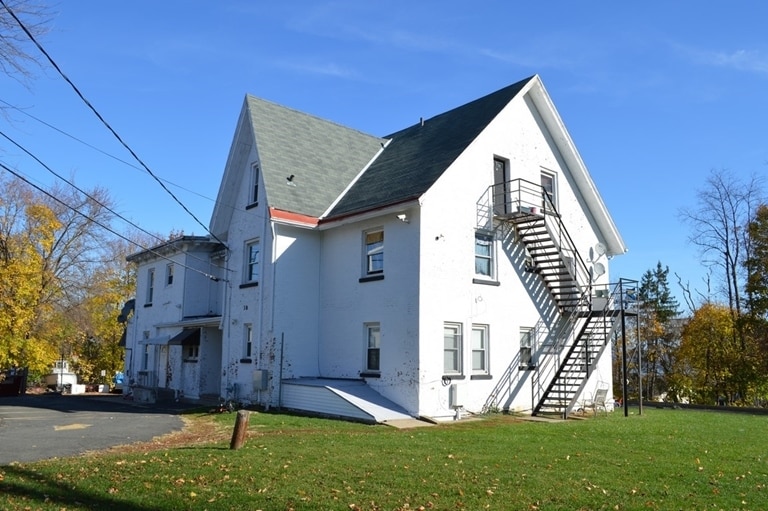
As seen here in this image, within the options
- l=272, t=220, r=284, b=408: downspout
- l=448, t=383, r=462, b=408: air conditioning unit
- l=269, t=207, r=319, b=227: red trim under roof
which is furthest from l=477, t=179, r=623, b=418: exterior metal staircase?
l=272, t=220, r=284, b=408: downspout

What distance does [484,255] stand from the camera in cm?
2044

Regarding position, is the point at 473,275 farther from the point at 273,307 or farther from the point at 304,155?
the point at 304,155

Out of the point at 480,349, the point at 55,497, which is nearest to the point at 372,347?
the point at 480,349

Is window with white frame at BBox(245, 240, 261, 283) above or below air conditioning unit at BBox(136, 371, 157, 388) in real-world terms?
above

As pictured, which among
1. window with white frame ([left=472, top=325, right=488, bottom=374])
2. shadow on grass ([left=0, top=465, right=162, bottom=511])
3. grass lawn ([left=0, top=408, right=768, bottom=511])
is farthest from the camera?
window with white frame ([left=472, top=325, right=488, bottom=374])

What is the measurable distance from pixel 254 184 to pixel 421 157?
6037mm

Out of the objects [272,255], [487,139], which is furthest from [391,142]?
[272,255]

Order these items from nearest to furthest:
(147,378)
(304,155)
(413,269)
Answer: (413,269) < (304,155) < (147,378)

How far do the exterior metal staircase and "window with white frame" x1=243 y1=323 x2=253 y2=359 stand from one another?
853cm

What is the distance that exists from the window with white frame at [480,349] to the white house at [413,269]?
47 millimetres

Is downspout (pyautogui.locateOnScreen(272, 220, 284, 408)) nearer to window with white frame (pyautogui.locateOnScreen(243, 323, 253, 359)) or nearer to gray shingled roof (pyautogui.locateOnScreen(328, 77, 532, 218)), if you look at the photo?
window with white frame (pyautogui.locateOnScreen(243, 323, 253, 359))

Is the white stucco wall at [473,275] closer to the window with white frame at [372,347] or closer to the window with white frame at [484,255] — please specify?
the window with white frame at [484,255]

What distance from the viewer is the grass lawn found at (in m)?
7.80

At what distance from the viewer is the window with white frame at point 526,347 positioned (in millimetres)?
21188
